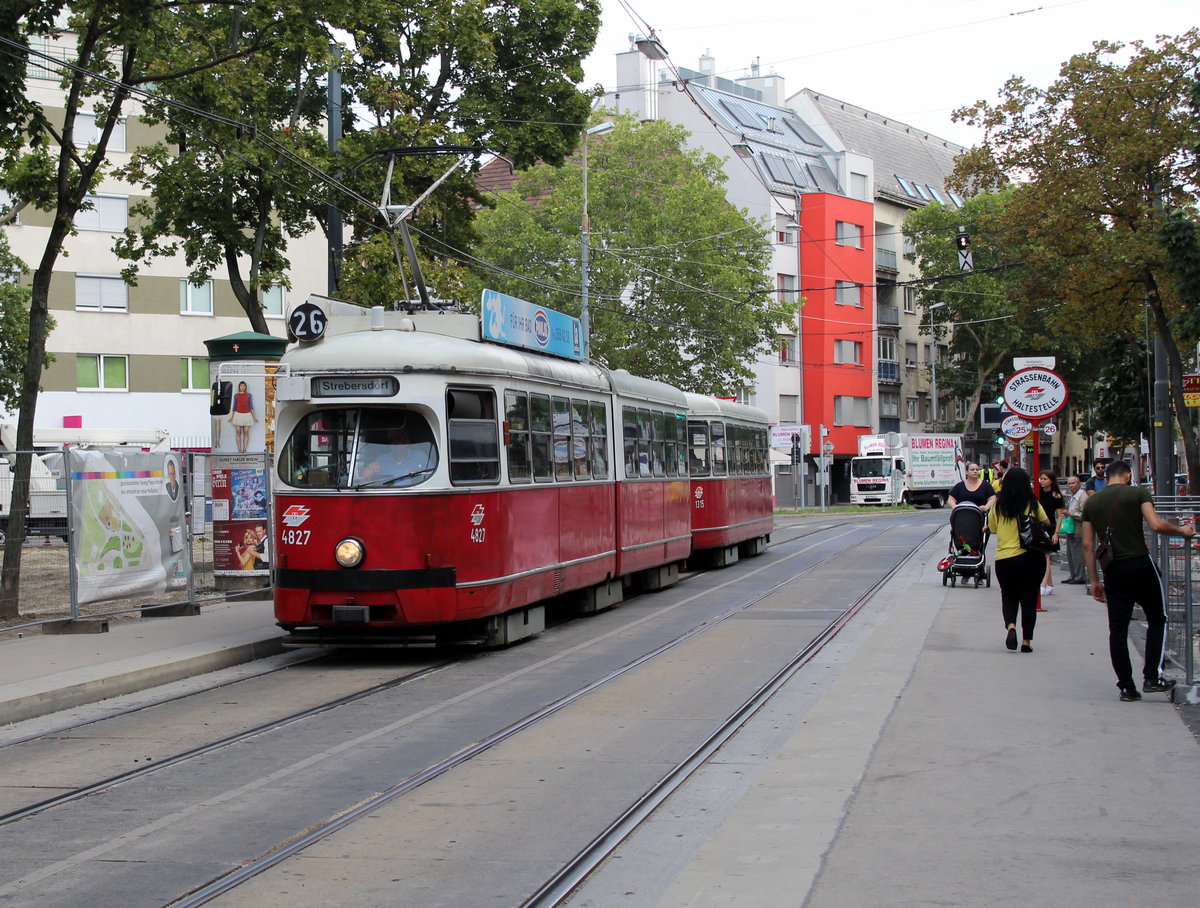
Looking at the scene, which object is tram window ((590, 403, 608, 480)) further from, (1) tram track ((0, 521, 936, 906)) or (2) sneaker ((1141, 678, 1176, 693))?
(2) sneaker ((1141, 678, 1176, 693))

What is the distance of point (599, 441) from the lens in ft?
58.0

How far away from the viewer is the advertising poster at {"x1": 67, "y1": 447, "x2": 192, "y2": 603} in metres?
15.1

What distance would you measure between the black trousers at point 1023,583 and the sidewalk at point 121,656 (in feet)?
22.4

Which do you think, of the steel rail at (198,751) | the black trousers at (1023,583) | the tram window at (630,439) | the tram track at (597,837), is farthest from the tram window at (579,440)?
the black trousers at (1023,583)

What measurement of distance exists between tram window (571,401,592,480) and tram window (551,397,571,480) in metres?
0.18

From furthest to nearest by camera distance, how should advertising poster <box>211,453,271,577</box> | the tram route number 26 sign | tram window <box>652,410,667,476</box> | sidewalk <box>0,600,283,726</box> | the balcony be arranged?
1. the balcony
2. tram window <box>652,410,667,476</box>
3. advertising poster <box>211,453,271,577</box>
4. the tram route number 26 sign
5. sidewalk <box>0,600,283,726</box>

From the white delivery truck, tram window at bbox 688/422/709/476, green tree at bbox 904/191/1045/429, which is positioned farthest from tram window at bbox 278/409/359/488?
green tree at bbox 904/191/1045/429

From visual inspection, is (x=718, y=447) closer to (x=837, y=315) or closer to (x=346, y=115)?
(x=346, y=115)

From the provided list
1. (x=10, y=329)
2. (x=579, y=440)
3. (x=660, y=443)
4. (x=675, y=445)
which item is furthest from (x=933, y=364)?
(x=579, y=440)

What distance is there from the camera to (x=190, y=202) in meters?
23.3

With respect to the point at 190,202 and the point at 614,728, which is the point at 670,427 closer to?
the point at 190,202

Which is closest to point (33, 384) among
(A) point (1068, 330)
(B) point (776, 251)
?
(A) point (1068, 330)

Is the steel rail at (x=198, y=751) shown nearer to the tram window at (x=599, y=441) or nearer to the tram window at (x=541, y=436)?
the tram window at (x=541, y=436)

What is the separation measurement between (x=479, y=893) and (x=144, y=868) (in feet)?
5.03
